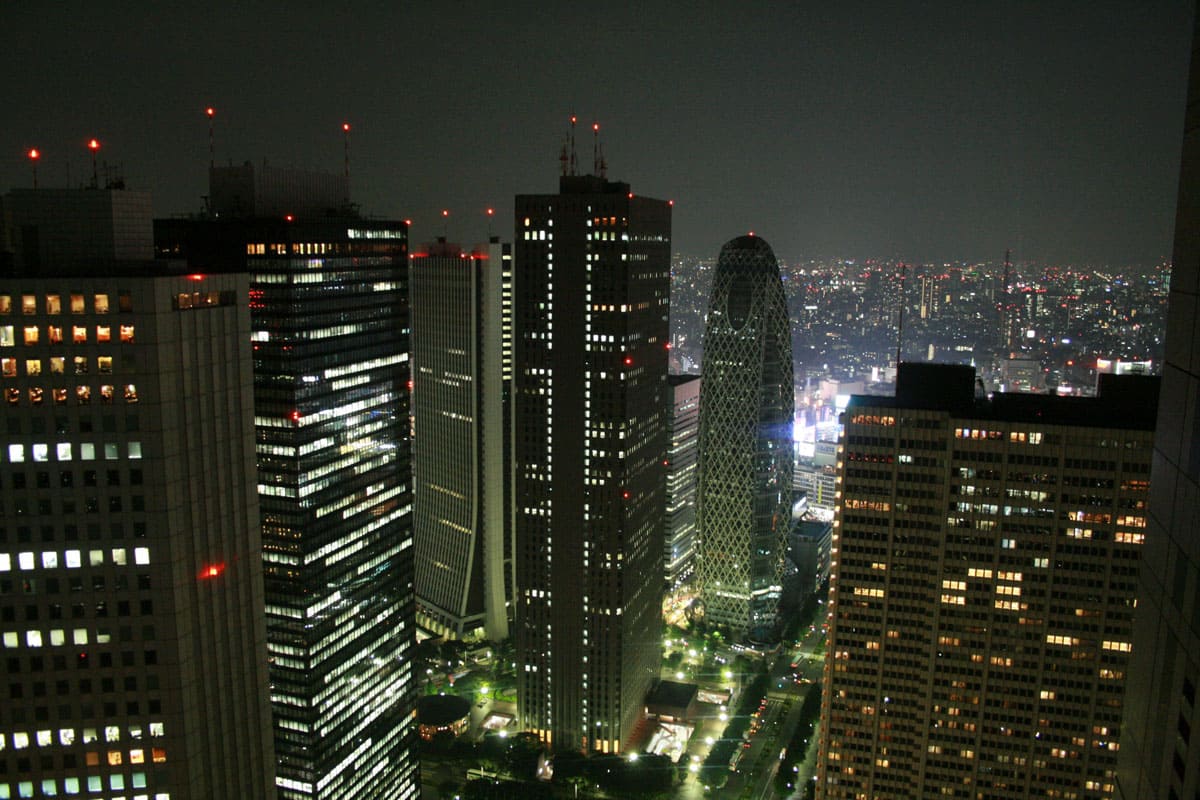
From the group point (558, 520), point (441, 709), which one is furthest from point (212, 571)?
point (441, 709)

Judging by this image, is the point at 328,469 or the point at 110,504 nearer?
the point at 110,504

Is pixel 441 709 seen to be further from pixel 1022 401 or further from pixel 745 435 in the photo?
pixel 1022 401

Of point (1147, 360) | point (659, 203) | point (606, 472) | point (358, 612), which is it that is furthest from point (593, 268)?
point (1147, 360)

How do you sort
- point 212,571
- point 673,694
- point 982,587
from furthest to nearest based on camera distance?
point 673,694, point 982,587, point 212,571

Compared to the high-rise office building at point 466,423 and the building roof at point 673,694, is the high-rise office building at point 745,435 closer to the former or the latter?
the building roof at point 673,694

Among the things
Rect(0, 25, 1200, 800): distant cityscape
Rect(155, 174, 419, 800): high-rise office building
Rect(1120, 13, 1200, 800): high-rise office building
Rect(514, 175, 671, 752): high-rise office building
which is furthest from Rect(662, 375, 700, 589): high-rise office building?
Rect(1120, 13, 1200, 800): high-rise office building

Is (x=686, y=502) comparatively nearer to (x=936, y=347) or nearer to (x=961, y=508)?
(x=936, y=347)

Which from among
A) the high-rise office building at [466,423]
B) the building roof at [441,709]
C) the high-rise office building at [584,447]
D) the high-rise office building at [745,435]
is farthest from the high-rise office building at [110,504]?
the high-rise office building at [745,435]

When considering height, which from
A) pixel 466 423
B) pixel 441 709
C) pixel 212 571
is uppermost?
pixel 212 571
